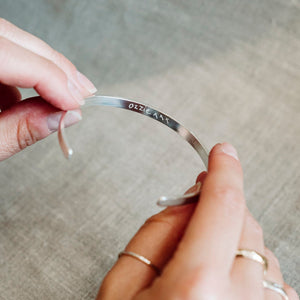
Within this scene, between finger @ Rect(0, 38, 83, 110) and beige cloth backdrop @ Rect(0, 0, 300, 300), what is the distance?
21 cm

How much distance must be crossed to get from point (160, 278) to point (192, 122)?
47 centimetres

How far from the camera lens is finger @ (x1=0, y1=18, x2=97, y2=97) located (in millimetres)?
593

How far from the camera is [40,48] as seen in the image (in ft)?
2.01

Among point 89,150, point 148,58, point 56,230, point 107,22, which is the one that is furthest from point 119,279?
point 107,22

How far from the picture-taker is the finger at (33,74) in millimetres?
537

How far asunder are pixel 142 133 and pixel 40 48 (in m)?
0.28

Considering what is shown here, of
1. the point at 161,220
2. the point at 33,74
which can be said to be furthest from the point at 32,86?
the point at 161,220

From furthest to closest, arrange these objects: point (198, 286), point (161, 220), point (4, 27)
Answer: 1. point (4, 27)
2. point (161, 220)
3. point (198, 286)

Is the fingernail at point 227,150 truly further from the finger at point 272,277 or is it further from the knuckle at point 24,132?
the knuckle at point 24,132

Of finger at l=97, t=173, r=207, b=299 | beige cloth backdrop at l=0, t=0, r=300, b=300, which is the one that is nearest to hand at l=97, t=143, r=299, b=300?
finger at l=97, t=173, r=207, b=299

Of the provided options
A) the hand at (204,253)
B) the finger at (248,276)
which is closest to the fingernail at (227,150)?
the hand at (204,253)

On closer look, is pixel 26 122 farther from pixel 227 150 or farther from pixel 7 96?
pixel 227 150

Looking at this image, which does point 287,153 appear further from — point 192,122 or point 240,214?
point 240,214

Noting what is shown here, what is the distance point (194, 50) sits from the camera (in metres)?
0.90
